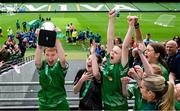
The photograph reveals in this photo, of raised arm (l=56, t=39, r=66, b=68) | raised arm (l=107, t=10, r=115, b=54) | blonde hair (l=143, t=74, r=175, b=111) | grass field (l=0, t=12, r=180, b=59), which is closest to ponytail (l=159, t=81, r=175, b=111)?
blonde hair (l=143, t=74, r=175, b=111)

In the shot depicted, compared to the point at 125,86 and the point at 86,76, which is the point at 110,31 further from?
Result: the point at 125,86

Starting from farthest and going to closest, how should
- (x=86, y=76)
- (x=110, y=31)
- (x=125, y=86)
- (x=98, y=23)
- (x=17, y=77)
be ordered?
(x=98, y=23) → (x=17, y=77) → (x=110, y=31) → (x=86, y=76) → (x=125, y=86)

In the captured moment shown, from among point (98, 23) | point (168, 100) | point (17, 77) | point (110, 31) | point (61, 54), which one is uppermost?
point (110, 31)

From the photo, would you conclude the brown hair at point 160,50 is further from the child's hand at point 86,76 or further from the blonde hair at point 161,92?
the blonde hair at point 161,92

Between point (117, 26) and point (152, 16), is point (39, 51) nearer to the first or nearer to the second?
point (117, 26)

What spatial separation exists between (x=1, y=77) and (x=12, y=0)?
56.9 metres

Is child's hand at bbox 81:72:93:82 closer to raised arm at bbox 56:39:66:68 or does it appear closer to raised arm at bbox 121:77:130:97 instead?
raised arm at bbox 56:39:66:68

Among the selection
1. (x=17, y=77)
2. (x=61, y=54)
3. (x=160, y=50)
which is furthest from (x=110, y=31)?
(x=17, y=77)

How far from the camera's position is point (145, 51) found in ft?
22.6

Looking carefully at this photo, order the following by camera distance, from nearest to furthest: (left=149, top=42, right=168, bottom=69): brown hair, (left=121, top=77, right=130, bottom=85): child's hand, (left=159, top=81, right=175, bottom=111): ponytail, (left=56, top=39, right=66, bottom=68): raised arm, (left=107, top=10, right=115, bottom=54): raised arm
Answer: (left=159, top=81, right=175, bottom=111): ponytail → (left=121, top=77, right=130, bottom=85): child's hand → (left=56, top=39, right=66, bottom=68): raised arm → (left=149, top=42, right=168, bottom=69): brown hair → (left=107, top=10, right=115, bottom=54): raised arm

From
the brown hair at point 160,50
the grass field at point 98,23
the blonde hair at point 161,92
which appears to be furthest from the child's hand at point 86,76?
the grass field at point 98,23

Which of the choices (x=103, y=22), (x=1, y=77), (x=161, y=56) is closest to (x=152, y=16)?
(x=103, y=22)

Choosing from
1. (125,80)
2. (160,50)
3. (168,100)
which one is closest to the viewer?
(168,100)

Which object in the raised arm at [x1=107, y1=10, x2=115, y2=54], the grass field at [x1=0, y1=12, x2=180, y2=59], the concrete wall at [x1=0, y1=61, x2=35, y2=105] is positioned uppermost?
the raised arm at [x1=107, y1=10, x2=115, y2=54]
